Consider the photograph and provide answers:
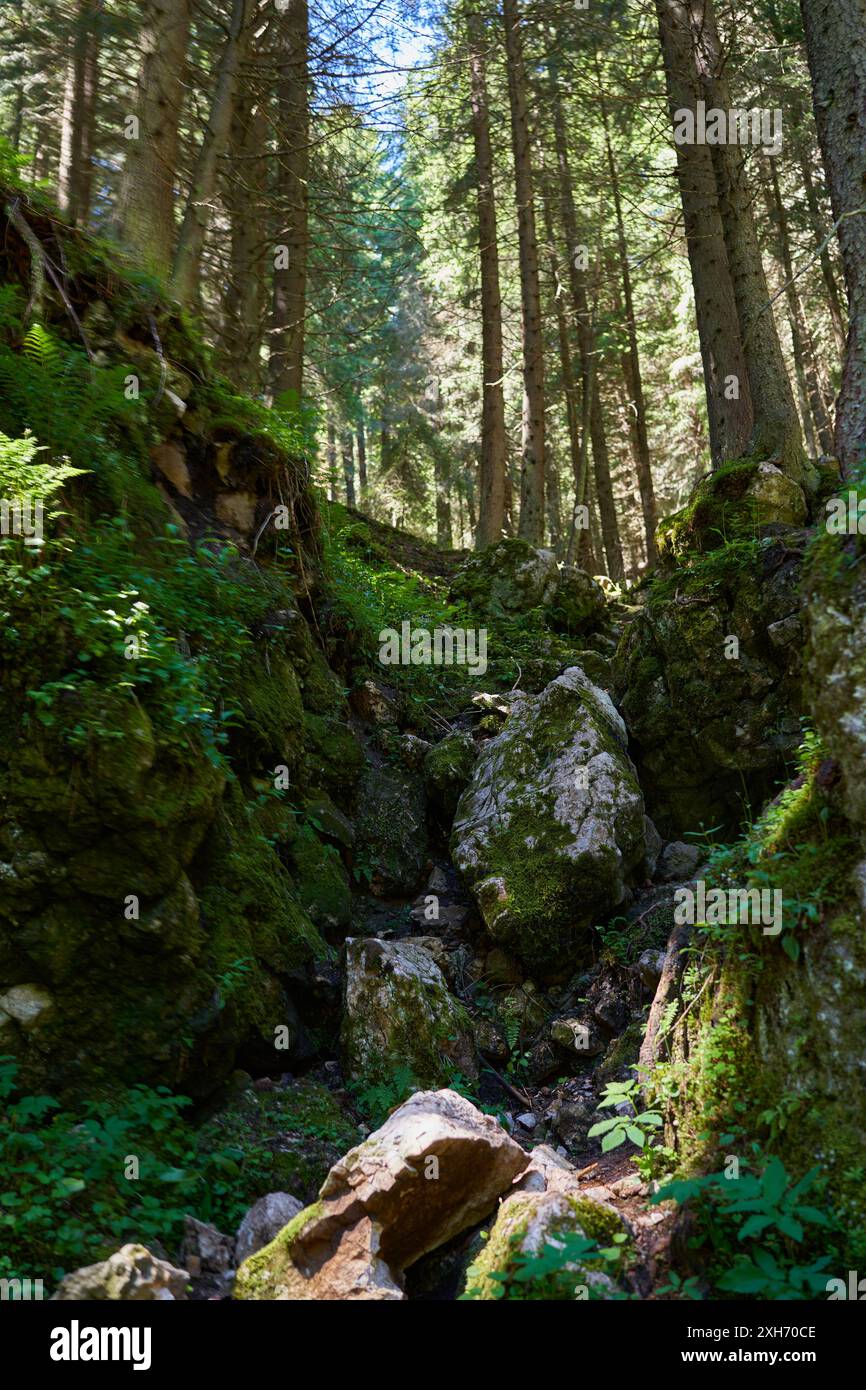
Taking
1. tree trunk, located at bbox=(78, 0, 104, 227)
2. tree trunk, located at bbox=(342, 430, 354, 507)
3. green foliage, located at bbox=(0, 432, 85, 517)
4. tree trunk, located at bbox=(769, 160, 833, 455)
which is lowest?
green foliage, located at bbox=(0, 432, 85, 517)

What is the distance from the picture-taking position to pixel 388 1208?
12.0 feet

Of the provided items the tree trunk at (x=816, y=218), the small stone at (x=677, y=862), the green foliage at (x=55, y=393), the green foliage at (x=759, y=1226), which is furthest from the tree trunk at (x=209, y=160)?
the tree trunk at (x=816, y=218)

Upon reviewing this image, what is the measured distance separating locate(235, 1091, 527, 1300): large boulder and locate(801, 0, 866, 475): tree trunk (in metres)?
4.32

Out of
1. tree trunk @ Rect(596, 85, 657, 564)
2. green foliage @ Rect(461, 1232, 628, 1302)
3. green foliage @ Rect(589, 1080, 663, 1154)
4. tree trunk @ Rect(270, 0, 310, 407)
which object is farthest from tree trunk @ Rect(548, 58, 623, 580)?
green foliage @ Rect(461, 1232, 628, 1302)

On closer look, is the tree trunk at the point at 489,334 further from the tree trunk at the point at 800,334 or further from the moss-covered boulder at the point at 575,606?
the tree trunk at the point at 800,334

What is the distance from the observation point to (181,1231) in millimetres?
3676

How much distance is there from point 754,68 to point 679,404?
10.5 meters

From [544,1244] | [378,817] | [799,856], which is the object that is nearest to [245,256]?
[378,817]

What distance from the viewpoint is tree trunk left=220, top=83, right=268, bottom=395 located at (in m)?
11.6

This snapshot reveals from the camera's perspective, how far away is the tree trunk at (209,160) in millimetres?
8164

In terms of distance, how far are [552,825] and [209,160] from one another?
309 inches

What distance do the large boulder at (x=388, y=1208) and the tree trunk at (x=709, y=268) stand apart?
8.87 metres

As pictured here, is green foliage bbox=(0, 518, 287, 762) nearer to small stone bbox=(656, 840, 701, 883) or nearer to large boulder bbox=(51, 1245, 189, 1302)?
large boulder bbox=(51, 1245, 189, 1302)
